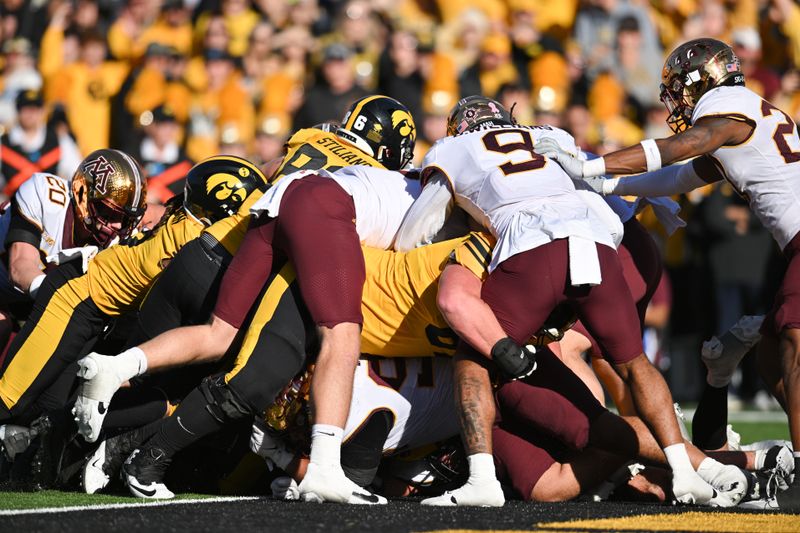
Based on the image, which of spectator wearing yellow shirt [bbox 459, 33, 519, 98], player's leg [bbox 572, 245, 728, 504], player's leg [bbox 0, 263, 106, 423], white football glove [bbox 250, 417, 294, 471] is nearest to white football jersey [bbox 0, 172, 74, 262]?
player's leg [bbox 0, 263, 106, 423]

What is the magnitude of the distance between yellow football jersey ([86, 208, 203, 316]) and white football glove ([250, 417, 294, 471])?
1048 mm

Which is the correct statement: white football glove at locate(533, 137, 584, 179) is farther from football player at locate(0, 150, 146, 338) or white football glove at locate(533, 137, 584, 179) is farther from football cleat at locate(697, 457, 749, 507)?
football player at locate(0, 150, 146, 338)

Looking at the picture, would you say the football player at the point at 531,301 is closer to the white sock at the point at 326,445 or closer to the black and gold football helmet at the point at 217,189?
the white sock at the point at 326,445

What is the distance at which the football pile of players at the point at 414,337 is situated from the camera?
16.8 ft

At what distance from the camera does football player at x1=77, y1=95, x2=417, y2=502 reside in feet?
16.4

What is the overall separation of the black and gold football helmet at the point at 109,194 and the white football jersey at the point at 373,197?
1100mm

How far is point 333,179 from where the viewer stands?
5.63m

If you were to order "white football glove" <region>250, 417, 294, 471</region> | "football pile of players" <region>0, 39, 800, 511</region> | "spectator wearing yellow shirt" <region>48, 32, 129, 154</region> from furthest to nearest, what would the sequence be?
"spectator wearing yellow shirt" <region>48, 32, 129, 154</region> → "white football glove" <region>250, 417, 294, 471</region> → "football pile of players" <region>0, 39, 800, 511</region>

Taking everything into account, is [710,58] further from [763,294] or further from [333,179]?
[763,294]

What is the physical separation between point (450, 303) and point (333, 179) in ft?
2.92

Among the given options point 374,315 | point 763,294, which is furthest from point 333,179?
point 763,294

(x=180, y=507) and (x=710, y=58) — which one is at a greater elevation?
(x=710, y=58)

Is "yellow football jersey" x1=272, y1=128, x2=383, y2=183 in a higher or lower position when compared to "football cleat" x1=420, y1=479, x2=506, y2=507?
higher

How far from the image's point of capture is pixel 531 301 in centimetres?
512
